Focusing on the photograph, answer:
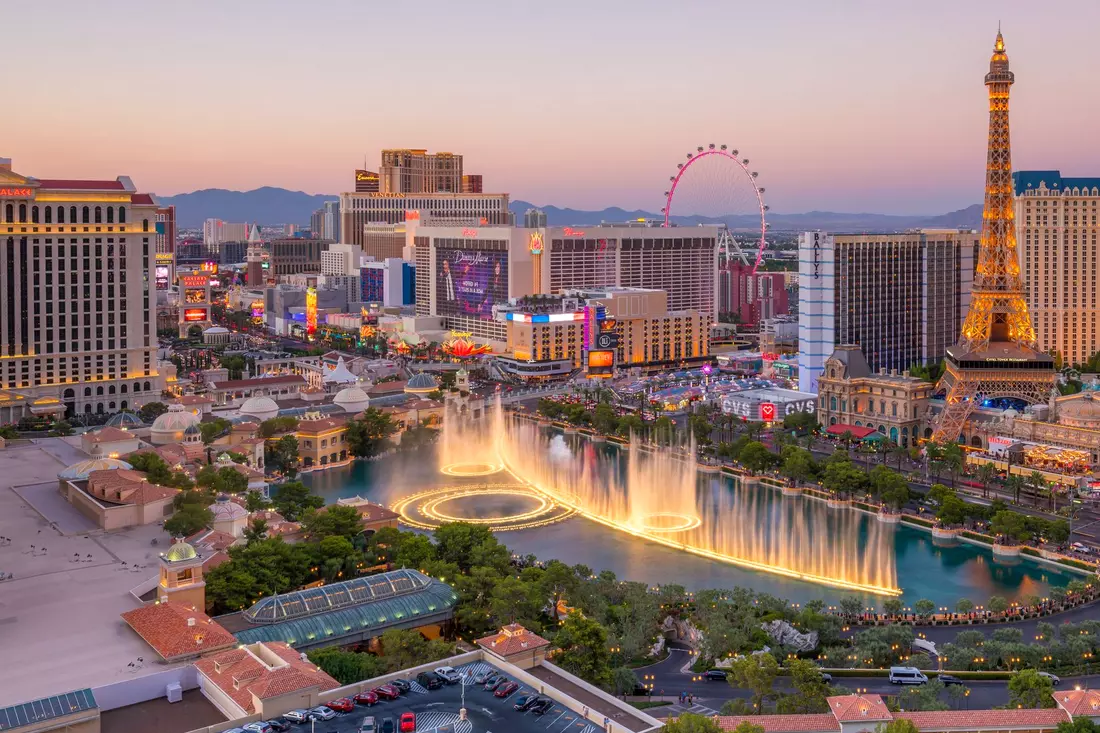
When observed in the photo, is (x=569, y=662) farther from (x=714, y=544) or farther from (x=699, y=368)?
(x=699, y=368)

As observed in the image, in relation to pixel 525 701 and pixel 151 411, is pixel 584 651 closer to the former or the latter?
pixel 525 701

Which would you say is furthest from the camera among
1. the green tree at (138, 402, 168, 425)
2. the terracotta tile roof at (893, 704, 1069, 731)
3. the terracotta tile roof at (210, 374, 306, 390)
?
the terracotta tile roof at (210, 374, 306, 390)

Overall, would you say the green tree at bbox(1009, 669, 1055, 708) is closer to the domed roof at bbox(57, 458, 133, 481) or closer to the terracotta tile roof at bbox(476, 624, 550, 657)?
the terracotta tile roof at bbox(476, 624, 550, 657)

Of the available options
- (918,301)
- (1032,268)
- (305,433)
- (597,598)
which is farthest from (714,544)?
(1032,268)

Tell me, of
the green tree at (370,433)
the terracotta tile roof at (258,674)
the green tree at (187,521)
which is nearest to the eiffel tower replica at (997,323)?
the green tree at (370,433)

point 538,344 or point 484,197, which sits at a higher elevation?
point 484,197

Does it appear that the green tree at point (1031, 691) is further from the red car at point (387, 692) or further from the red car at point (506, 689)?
the red car at point (387, 692)

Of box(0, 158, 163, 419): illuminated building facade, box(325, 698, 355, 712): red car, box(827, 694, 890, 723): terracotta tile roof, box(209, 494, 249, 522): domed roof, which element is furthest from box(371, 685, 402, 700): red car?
box(0, 158, 163, 419): illuminated building facade
